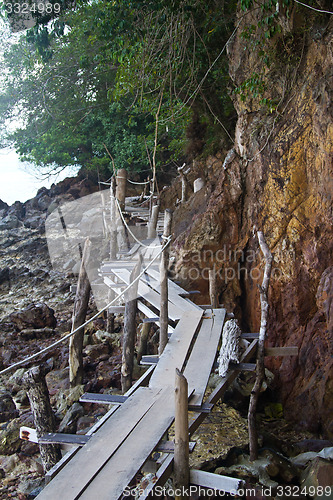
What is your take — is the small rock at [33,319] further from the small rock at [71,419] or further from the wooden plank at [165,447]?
the wooden plank at [165,447]

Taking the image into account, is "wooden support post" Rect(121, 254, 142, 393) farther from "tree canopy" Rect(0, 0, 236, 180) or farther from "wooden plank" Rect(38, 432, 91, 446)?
"tree canopy" Rect(0, 0, 236, 180)

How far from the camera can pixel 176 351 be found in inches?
183

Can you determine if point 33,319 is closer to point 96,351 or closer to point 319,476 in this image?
point 96,351

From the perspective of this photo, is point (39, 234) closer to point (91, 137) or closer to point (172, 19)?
point (91, 137)

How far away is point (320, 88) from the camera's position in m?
5.75

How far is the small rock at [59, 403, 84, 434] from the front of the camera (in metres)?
5.90

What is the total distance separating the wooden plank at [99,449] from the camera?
2639mm

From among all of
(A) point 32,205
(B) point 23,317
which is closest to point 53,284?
(B) point 23,317

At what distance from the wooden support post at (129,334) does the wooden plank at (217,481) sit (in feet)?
9.82

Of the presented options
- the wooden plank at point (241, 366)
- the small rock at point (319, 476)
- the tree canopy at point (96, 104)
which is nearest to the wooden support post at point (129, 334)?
the wooden plank at point (241, 366)

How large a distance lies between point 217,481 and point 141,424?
0.73 meters

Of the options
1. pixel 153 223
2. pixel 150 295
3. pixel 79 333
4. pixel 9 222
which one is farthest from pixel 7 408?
pixel 9 222

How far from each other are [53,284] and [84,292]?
7.31 meters

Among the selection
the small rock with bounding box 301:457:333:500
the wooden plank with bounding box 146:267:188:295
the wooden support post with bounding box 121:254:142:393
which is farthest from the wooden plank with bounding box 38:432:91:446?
the wooden plank with bounding box 146:267:188:295
